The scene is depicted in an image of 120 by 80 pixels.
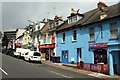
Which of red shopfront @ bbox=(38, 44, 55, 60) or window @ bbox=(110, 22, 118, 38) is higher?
window @ bbox=(110, 22, 118, 38)

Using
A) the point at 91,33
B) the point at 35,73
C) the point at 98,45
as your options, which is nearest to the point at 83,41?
the point at 91,33

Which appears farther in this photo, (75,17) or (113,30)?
(75,17)

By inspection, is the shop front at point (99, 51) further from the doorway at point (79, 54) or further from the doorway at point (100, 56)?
the doorway at point (79, 54)

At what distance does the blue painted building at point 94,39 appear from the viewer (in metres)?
24.8

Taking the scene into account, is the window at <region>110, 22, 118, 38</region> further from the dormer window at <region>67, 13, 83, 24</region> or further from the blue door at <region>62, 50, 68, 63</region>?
the blue door at <region>62, 50, 68, 63</region>

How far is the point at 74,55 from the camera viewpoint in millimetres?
34344

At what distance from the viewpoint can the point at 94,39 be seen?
95.1 feet

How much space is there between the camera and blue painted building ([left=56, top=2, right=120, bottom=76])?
24767 millimetres

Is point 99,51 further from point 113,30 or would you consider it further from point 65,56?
point 65,56

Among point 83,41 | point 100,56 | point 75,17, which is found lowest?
point 100,56

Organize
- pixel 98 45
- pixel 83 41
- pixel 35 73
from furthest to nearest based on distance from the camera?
pixel 83 41 < pixel 98 45 < pixel 35 73

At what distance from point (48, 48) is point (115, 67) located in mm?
22598

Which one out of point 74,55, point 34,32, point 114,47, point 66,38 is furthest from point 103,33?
point 34,32

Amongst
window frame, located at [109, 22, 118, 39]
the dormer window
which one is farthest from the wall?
the dormer window
